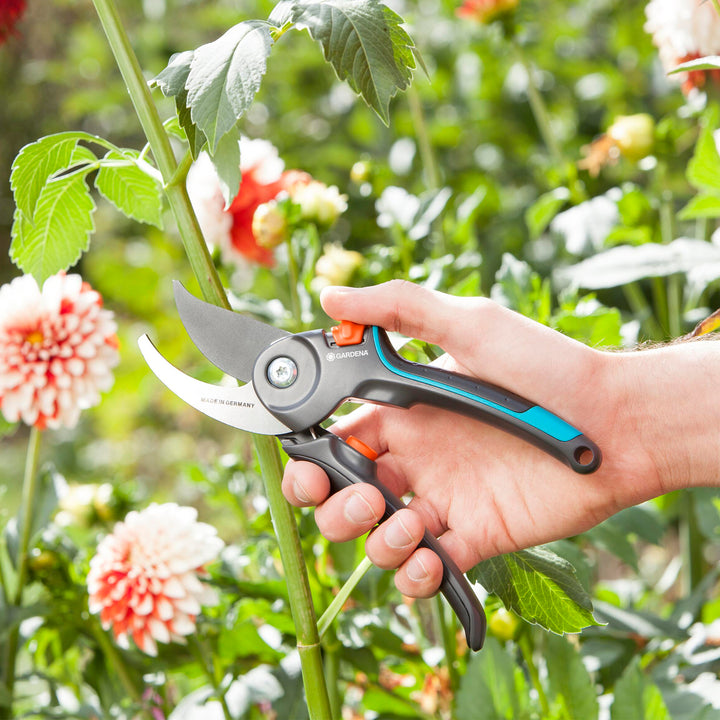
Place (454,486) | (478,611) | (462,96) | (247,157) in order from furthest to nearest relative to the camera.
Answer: (462,96) < (247,157) < (454,486) < (478,611)

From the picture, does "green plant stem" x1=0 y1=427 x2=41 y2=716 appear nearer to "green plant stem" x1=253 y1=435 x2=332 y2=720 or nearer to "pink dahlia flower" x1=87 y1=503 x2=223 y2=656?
"pink dahlia flower" x1=87 y1=503 x2=223 y2=656

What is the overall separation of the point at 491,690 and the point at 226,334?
15.2 inches

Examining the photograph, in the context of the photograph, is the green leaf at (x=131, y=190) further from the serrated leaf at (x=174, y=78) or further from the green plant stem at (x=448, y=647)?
the green plant stem at (x=448, y=647)

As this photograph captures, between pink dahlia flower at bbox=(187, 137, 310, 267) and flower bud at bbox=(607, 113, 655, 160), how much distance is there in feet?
1.27

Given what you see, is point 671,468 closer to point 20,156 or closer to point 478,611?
point 478,611

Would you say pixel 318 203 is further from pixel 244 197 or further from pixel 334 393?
pixel 334 393

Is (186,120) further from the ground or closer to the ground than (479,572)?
further from the ground

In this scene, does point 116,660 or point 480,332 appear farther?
point 116,660

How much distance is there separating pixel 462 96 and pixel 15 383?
4.42 ft

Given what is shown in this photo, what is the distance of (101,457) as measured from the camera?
2730 mm

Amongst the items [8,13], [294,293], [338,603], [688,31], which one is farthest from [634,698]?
[8,13]

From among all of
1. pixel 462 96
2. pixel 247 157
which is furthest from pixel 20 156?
pixel 462 96

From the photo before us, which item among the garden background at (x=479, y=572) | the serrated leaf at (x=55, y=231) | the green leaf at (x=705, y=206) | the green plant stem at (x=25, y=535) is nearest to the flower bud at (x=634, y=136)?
the garden background at (x=479, y=572)

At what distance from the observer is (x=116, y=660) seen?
82 cm
